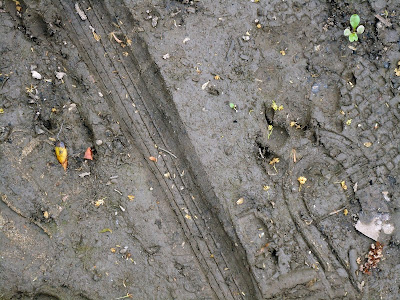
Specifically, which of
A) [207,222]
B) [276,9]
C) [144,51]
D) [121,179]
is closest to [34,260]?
[121,179]

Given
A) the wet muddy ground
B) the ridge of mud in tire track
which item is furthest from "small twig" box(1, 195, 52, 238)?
the ridge of mud in tire track

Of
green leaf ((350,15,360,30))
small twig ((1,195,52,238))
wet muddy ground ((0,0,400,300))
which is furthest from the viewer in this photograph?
green leaf ((350,15,360,30))

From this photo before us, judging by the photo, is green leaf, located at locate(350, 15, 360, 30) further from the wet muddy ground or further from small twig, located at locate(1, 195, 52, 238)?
small twig, located at locate(1, 195, 52, 238)

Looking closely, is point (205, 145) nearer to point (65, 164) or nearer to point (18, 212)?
point (65, 164)

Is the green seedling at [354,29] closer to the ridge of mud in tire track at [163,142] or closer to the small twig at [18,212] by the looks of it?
the ridge of mud in tire track at [163,142]

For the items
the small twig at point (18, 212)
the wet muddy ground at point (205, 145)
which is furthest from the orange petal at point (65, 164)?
the small twig at point (18, 212)

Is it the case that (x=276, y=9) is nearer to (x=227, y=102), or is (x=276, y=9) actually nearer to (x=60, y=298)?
(x=227, y=102)

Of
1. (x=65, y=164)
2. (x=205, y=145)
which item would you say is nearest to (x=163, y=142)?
(x=205, y=145)
